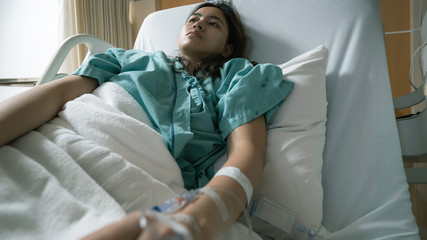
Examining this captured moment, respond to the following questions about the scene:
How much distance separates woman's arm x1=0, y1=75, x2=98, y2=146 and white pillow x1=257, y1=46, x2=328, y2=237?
599 mm

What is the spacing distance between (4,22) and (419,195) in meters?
3.02

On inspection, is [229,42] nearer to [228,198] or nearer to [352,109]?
[352,109]

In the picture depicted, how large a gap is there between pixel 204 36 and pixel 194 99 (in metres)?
0.37

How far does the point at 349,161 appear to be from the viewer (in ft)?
2.84

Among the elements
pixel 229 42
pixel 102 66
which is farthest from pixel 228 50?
pixel 102 66

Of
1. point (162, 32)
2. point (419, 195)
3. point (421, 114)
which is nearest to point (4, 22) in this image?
point (162, 32)

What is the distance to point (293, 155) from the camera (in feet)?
2.63

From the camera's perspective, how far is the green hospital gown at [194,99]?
32.9 inches

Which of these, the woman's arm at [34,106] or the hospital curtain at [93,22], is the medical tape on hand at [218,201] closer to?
the woman's arm at [34,106]

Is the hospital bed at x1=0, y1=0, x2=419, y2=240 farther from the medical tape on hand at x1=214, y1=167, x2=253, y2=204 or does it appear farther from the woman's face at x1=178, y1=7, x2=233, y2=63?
the woman's face at x1=178, y1=7, x2=233, y2=63

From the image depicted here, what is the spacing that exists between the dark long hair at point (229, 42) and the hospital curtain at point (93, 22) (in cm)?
148

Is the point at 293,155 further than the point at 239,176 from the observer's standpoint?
Yes

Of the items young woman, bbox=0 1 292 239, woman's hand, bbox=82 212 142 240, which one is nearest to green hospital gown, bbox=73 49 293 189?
young woman, bbox=0 1 292 239

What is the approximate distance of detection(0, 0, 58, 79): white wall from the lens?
7.23ft
